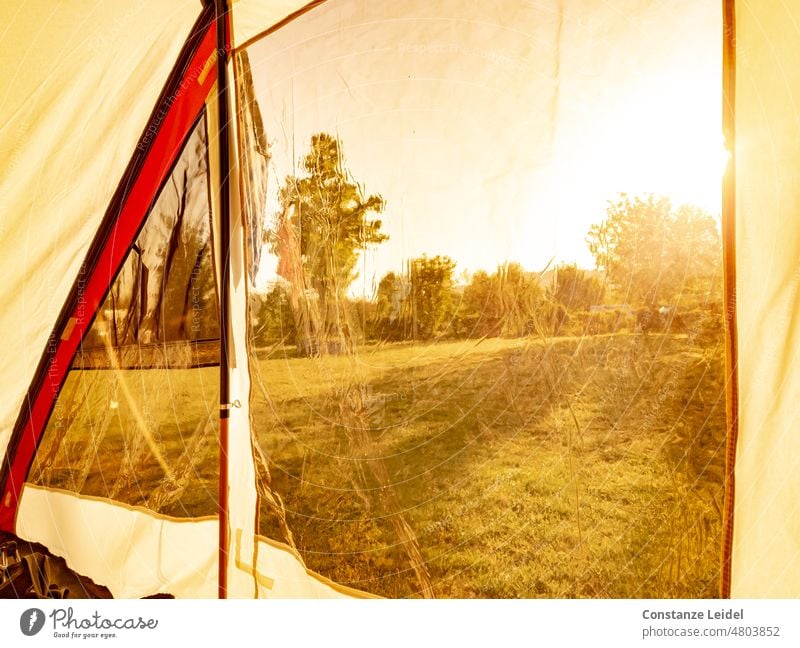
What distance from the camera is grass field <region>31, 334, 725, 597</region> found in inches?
34.4

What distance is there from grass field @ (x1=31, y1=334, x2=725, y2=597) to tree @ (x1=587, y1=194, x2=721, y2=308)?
0.43 ft

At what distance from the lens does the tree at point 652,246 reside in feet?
2.80

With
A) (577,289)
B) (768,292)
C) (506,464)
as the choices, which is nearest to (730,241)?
(768,292)

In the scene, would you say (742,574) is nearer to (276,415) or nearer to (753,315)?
(753,315)

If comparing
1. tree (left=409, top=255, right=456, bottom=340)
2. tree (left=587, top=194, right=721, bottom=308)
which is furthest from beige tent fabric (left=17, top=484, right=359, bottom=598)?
tree (left=587, top=194, right=721, bottom=308)

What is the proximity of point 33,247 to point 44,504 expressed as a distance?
48 centimetres

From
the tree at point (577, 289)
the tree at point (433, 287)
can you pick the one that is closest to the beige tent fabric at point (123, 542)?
the tree at point (433, 287)

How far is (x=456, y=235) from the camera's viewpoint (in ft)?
2.74

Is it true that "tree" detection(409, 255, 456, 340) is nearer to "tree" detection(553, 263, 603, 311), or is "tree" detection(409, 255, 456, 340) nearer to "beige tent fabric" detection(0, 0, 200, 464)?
"tree" detection(553, 263, 603, 311)

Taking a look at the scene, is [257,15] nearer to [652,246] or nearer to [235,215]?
[235,215]

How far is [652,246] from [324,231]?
65 centimetres

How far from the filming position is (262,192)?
780 mm

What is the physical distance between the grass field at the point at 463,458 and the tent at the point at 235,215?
13mm
